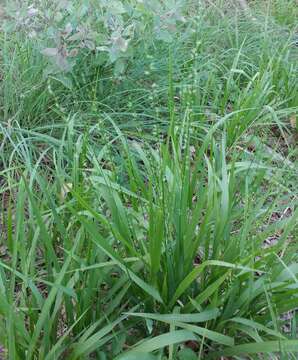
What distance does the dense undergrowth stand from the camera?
5.02 feet

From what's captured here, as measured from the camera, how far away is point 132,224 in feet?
5.48

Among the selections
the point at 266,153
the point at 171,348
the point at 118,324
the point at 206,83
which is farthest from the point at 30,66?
the point at 171,348

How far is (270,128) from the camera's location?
308cm

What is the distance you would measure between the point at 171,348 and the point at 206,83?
182 cm

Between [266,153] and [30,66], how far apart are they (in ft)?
4.21

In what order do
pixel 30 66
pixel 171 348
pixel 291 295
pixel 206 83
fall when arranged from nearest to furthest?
pixel 171 348
pixel 291 295
pixel 30 66
pixel 206 83

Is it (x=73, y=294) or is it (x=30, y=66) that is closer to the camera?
(x=73, y=294)

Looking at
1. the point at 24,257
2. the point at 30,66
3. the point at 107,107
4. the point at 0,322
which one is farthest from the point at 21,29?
the point at 0,322

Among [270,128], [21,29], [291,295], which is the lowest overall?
[270,128]

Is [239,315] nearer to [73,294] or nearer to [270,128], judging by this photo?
[73,294]

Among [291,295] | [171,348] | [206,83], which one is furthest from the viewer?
[206,83]

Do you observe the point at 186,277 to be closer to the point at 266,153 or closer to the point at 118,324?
the point at 118,324

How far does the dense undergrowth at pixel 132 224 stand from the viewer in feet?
5.02

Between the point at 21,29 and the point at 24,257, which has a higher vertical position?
the point at 21,29
